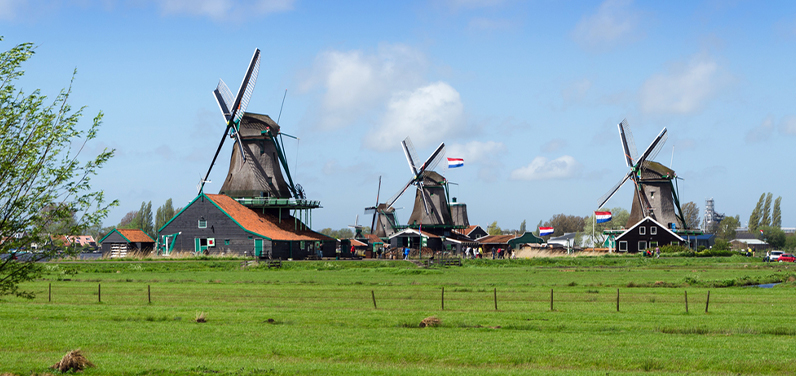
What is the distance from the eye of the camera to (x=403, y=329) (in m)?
22.1

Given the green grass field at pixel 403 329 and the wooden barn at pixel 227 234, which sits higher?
the wooden barn at pixel 227 234

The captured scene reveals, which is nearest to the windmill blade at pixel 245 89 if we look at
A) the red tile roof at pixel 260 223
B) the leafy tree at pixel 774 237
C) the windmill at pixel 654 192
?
the red tile roof at pixel 260 223

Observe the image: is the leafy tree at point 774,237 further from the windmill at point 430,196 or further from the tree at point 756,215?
the windmill at point 430,196

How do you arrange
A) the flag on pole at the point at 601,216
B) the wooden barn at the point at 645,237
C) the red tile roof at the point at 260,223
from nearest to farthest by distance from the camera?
1. the red tile roof at the point at 260,223
2. the wooden barn at the point at 645,237
3. the flag on pole at the point at 601,216

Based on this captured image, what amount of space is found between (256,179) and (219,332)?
55393 mm

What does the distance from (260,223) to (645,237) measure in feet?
165

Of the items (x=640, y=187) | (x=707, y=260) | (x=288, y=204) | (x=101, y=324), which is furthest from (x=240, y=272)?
(x=640, y=187)

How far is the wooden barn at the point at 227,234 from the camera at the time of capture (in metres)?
67.0

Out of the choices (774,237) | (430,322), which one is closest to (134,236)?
(430,322)

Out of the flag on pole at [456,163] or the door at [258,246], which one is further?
the flag on pole at [456,163]

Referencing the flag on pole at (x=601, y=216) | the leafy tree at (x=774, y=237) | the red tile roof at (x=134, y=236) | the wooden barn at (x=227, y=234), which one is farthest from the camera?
the leafy tree at (x=774, y=237)

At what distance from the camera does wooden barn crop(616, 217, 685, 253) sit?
88.6 m

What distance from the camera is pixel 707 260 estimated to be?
69.1 meters

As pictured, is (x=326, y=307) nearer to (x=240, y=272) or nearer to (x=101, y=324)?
(x=101, y=324)
